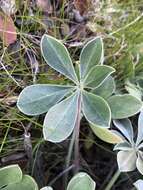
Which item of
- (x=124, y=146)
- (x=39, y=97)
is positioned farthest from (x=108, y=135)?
(x=39, y=97)

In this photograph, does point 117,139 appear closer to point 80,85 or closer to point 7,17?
point 80,85

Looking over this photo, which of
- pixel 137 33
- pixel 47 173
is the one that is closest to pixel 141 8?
pixel 137 33

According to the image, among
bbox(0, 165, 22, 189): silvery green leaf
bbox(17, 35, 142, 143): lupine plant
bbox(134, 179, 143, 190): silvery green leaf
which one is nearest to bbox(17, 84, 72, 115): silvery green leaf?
bbox(17, 35, 142, 143): lupine plant

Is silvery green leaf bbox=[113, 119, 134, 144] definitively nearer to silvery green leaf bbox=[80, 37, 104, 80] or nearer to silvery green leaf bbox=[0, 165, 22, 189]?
silvery green leaf bbox=[80, 37, 104, 80]

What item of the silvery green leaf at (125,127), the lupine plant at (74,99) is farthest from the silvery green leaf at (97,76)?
the silvery green leaf at (125,127)

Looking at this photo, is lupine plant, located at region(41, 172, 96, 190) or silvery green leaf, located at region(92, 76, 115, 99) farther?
silvery green leaf, located at region(92, 76, 115, 99)

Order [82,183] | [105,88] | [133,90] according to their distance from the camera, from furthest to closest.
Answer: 1. [133,90]
2. [105,88]
3. [82,183]

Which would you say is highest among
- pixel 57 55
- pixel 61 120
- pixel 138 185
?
pixel 57 55

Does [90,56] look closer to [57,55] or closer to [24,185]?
[57,55]
